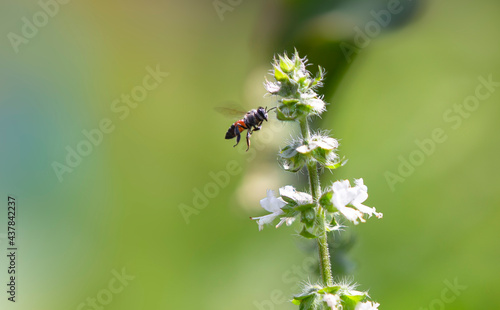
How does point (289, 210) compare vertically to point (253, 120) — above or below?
below

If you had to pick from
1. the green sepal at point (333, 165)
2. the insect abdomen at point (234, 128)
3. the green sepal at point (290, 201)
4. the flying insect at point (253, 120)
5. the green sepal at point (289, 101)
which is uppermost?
the insect abdomen at point (234, 128)

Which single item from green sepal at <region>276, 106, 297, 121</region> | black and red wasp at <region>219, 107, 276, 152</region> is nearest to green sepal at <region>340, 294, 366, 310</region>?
green sepal at <region>276, 106, 297, 121</region>

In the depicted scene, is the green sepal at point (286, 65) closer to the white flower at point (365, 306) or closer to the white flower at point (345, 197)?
the white flower at point (345, 197)

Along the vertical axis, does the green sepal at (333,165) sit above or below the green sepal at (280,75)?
below

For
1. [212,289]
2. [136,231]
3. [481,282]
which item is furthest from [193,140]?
[481,282]

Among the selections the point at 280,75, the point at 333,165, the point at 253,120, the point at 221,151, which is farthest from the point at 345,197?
the point at 221,151

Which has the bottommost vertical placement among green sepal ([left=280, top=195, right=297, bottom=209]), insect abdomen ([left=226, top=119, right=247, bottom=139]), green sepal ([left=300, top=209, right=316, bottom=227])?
green sepal ([left=300, top=209, right=316, bottom=227])

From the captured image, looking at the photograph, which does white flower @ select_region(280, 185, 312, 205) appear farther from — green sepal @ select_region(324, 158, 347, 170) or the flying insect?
the flying insect

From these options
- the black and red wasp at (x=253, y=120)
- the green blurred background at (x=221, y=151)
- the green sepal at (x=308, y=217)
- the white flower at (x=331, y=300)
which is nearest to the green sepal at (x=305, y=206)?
the green sepal at (x=308, y=217)

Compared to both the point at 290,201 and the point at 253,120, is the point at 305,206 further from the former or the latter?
the point at 253,120
